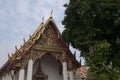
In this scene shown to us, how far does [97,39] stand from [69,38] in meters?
1.72

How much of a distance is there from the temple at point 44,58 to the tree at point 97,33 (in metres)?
1.13

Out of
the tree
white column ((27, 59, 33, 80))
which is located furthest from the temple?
the tree

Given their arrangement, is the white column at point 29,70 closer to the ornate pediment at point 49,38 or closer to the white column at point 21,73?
the white column at point 21,73

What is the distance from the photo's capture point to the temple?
1237 centimetres

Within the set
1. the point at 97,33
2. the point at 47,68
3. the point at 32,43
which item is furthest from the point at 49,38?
the point at 97,33

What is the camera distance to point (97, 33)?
1176 cm

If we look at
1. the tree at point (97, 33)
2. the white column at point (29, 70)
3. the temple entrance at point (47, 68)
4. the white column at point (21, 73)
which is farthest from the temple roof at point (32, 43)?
the temple entrance at point (47, 68)

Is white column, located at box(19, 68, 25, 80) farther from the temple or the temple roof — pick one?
the temple roof

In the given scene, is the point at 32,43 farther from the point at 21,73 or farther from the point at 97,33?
the point at 97,33

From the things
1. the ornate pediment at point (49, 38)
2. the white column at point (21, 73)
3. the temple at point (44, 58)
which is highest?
the ornate pediment at point (49, 38)

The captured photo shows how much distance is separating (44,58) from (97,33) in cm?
428

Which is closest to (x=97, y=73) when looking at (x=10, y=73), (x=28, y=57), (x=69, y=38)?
(x=69, y=38)

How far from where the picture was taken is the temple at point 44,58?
1237cm

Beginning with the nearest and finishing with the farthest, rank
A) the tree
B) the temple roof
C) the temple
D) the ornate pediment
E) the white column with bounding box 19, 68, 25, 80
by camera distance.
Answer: the tree, the white column with bounding box 19, 68, 25, 80, the temple, the temple roof, the ornate pediment
